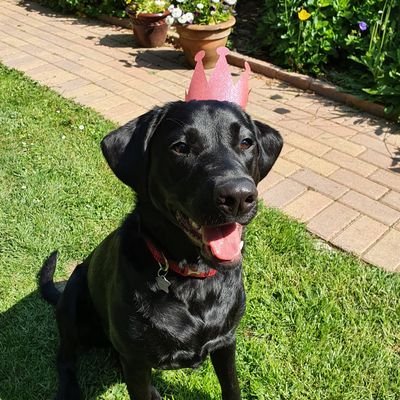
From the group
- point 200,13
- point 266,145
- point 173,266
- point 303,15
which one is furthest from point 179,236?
point 200,13

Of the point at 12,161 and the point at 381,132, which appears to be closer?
the point at 12,161

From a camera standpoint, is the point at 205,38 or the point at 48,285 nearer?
the point at 48,285

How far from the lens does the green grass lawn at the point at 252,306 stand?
8.66 ft

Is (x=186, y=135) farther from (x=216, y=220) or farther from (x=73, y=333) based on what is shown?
(x=73, y=333)

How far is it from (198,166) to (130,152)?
0.32m

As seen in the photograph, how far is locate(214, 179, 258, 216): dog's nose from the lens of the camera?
174 centimetres

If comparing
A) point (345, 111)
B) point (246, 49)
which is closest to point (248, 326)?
point (345, 111)

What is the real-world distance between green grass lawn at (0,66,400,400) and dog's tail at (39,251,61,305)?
17 cm

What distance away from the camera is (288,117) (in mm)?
5168

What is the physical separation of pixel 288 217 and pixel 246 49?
3586 mm

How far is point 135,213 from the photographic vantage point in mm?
2238

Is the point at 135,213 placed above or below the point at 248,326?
above

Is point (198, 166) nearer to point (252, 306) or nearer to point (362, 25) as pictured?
point (252, 306)

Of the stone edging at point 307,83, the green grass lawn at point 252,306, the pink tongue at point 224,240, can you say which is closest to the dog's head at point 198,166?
the pink tongue at point 224,240
